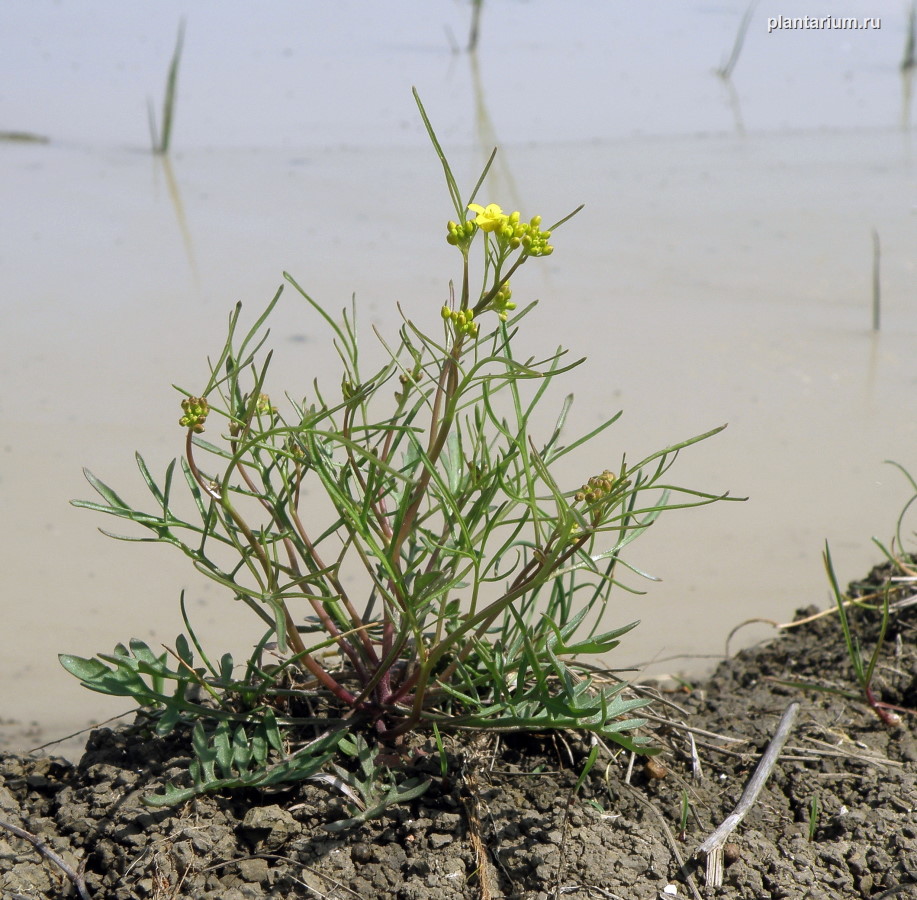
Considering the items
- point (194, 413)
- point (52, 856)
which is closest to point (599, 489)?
point (194, 413)

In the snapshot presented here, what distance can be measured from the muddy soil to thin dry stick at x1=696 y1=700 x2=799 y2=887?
1cm

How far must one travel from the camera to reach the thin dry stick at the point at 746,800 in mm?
1001

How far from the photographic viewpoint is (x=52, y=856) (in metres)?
0.95

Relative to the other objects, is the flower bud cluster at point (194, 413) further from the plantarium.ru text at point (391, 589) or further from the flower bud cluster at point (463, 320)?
the flower bud cluster at point (463, 320)

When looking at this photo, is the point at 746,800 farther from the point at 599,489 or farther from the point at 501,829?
the point at 599,489

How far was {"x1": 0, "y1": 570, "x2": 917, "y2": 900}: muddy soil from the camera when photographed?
0.96 metres

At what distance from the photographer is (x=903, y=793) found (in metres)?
1.11

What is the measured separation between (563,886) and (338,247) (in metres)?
2.47

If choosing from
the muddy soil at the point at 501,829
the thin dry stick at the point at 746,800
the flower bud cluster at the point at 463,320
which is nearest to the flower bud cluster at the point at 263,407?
the flower bud cluster at the point at 463,320

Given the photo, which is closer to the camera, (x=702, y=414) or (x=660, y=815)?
(x=660, y=815)

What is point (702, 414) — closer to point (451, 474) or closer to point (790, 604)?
point (790, 604)

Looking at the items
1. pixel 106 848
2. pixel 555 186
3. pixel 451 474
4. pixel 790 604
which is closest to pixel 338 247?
pixel 555 186

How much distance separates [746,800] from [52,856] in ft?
2.25

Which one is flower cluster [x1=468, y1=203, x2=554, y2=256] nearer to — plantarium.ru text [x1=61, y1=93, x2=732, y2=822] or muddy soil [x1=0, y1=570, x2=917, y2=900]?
plantarium.ru text [x1=61, y1=93, x2=732, y2=822]
